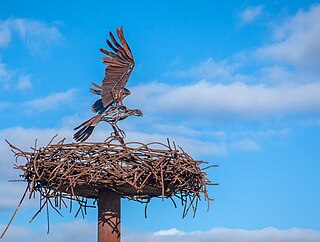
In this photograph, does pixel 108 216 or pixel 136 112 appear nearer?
pixel 108 216

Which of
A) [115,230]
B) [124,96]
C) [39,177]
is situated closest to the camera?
[39,177]

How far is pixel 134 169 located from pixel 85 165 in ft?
1.76

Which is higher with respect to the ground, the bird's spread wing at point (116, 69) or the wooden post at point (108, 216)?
the bird's spread wing at point (116, 69)

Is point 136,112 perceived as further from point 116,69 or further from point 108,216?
point 108,216

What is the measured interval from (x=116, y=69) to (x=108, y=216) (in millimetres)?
1837

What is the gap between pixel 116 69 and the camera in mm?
9484

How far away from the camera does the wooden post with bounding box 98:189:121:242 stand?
8.88 meters

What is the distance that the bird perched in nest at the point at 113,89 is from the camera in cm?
938

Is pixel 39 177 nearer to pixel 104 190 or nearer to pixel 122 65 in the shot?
pixel 104 190

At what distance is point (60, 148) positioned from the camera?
844 cm

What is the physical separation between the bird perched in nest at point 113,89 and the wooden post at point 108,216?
0.84m

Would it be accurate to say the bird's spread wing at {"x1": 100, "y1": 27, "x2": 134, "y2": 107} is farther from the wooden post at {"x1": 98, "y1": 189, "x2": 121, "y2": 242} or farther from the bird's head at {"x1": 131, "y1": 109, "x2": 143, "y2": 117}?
the wooden post at {"x1": 98, "y1": 189, "x2": 121, "y2": 242}

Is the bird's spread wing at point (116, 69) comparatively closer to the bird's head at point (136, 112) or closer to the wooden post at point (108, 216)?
the bird's head at point (136, 112)

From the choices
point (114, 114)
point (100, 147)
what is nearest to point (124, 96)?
point (114, 114)
